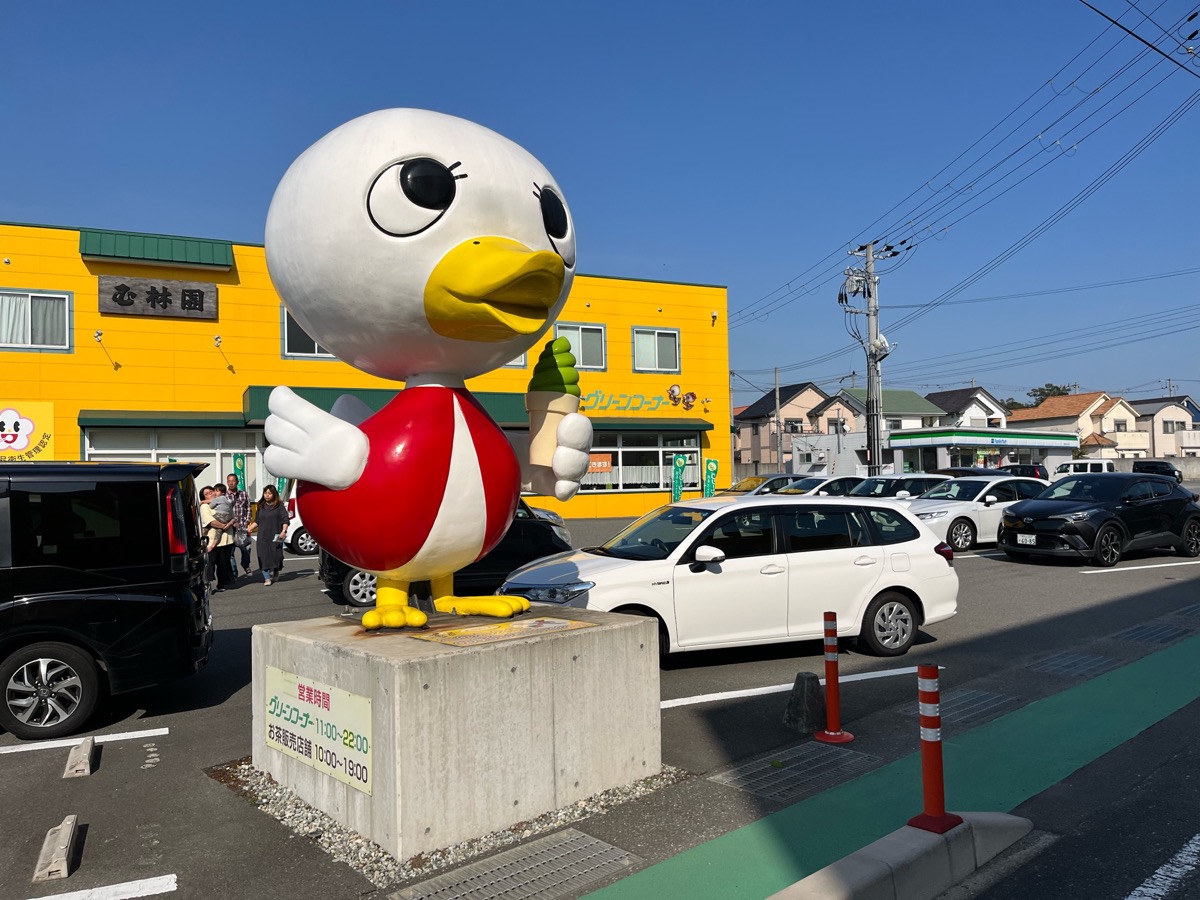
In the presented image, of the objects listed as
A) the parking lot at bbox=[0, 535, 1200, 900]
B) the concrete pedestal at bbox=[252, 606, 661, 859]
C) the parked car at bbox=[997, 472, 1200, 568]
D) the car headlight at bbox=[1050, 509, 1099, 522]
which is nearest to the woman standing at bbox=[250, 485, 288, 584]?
the parking lot at bbox=[0, 535, 1200, 900]

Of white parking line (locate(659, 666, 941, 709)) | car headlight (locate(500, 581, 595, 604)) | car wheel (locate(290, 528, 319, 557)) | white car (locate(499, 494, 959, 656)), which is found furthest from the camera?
car wheel (locate(290, 528, 319, 557))

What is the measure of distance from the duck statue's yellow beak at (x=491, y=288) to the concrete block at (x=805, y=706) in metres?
3.15

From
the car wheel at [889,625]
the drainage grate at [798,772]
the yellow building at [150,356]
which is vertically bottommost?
the drainage grate at [798,772]

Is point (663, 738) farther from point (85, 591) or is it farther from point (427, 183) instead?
point (85, 591)

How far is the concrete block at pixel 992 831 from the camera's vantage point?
164 inches

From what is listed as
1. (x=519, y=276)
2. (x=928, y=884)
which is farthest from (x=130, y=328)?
(x=928, y=884)

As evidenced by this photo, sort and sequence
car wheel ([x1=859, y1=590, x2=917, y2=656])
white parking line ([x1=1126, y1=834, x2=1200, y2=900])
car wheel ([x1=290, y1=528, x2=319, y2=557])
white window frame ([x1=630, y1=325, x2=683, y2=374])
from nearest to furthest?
white parking line ([x1=1126, y1=834, x2=1200, y2=900]) < car wheel ([x1=859, y1=590, x2=917, y2=656]) < car wheel ([x1=290, y1=528, x2=319, y2=557]) < white window frame ([x1=630, y1=325, x2=683, y2=374])

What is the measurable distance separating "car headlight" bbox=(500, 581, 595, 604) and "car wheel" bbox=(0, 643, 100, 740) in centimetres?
321

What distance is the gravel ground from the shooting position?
160 inches

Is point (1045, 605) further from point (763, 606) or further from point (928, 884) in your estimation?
point (928, 884)

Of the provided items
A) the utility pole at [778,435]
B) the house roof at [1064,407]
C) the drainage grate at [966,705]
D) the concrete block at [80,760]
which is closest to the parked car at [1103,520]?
the drainage grate at [966,705]

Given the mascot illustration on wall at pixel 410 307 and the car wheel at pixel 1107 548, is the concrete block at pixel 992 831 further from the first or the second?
the car wheel at pixel 1107 548

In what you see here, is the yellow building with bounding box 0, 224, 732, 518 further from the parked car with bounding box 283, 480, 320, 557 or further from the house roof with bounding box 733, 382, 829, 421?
the house roof with bounding box 733, 382, 829, 421

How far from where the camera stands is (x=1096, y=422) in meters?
70.2
